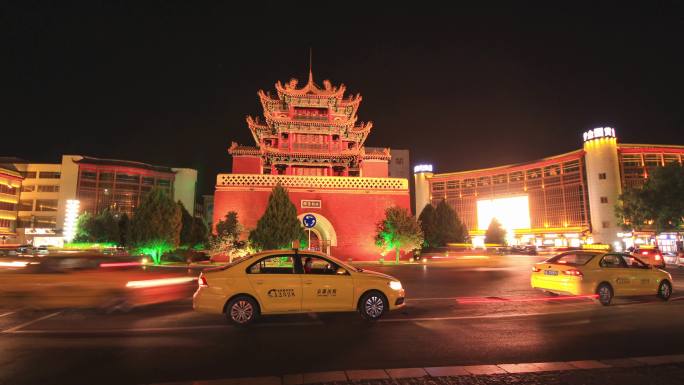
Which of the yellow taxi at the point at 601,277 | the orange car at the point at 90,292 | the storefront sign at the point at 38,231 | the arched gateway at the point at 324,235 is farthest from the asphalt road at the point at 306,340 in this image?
the storefront sign at the point at 38,231

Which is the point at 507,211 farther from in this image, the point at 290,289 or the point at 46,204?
the point at 46,204

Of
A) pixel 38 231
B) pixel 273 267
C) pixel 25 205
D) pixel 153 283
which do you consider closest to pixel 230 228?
pixel 153 283

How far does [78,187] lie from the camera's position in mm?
69438

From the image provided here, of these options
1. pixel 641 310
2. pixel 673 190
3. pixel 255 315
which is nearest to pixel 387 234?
pixel 641 310

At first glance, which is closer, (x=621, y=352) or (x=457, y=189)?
(x=621, y=352)

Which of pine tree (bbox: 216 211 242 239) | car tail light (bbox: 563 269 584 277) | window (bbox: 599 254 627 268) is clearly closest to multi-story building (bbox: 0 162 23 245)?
pine tree (bbox: 216 211 242 239)

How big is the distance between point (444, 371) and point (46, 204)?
8295 centimetres

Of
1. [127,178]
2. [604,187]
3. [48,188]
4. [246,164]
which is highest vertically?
[127,178]

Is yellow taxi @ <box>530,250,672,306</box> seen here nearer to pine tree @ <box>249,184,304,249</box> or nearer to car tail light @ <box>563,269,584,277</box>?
car tail light @ <box>563,269,584,277</box>

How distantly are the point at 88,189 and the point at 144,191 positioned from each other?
939 cm

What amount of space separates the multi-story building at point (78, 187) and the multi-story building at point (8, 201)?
3.30ft

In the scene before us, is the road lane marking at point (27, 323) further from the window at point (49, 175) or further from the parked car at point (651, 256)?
the window at point (49, 175)

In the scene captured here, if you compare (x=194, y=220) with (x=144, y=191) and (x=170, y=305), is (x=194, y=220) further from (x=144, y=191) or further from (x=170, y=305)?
(x=144, y=191)

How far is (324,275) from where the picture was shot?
26.0 feet
